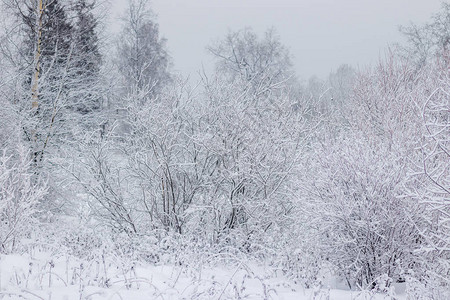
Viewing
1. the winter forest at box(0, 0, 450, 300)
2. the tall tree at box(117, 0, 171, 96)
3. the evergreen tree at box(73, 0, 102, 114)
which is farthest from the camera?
the tall tree at box(117, 0, 171, 96)

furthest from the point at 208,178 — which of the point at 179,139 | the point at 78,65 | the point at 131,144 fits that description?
the point at 78,65

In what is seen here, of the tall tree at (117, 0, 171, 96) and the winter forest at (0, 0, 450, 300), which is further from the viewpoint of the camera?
the tall tree at (117, 0, 171, 96)

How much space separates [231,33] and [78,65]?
54.9ft

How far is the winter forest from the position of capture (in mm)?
5023

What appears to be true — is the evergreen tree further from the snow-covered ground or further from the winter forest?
the snow-covered ground

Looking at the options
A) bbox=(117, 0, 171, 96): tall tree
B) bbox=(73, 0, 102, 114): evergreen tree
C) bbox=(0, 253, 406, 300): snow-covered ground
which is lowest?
bbox=(0, 253, 406, 300): snow-covered ground

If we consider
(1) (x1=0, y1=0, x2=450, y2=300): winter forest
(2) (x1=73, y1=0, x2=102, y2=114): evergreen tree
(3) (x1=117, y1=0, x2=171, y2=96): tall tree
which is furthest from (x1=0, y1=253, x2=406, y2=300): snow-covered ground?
(3) (x1=117, y1=0, x2=171, y2=96): tall tree

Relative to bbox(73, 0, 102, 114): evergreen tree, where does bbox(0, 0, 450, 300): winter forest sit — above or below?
below

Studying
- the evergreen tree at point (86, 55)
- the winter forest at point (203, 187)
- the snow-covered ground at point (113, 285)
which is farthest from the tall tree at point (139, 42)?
the snow-covered ground at point (113, 285)

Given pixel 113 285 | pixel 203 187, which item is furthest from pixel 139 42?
pixel 113 285

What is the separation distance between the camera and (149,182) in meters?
8.58

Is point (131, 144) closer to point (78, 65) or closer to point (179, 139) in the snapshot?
point (179, 139)

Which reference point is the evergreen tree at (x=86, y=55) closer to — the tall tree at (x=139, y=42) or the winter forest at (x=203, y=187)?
the winter forest at (x=203, y=187)

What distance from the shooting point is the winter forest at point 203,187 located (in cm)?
502
